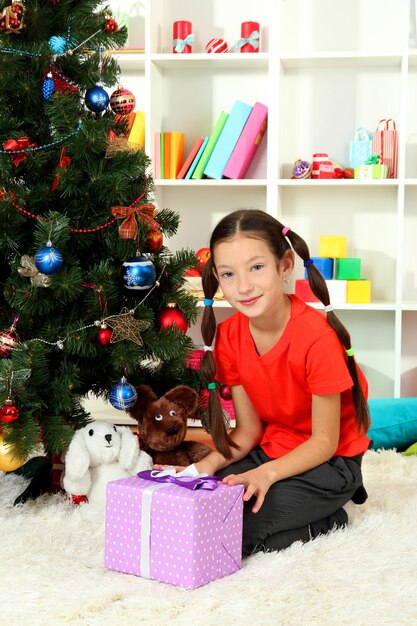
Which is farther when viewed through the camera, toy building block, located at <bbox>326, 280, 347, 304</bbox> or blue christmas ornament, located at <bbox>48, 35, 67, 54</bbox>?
toy building block, located at <bbox>326, 280, 347, 304</bbox>

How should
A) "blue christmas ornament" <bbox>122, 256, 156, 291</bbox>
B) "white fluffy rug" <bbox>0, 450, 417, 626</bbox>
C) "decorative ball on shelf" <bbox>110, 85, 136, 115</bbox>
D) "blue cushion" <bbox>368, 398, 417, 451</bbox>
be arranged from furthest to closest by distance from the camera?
"blue cushion" <bbox>368, 398, 417, 451</bbox>, "decorative ball on shelf" <bbox>110, 85, 136, 115</bbox>, "blue christmas ornament" <bbox>122, 256, 156, 291</bbox>, "white fluffy rug" <bbox>0, 450, 417, 626</bbox>

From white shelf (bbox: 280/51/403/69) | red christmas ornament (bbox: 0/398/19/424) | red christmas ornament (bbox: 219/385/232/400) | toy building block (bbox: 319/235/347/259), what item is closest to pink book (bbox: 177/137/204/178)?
white shelf (bbox: 280/51/403/69)

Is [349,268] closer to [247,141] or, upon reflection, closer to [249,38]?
[247,141]

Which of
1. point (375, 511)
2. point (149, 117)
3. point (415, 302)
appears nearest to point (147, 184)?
point (375, 511)

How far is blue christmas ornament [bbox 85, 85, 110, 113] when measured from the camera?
186cm

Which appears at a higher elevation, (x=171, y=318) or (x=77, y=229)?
(x=77, y=229)

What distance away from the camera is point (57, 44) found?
6.01 ft

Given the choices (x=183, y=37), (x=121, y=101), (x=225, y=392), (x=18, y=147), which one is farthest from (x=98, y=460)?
(x=183, y=37)

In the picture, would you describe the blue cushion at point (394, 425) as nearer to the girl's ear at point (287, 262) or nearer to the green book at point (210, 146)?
the girl's ear at point (287, 262)

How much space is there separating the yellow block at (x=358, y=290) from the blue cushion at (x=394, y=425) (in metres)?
0.54

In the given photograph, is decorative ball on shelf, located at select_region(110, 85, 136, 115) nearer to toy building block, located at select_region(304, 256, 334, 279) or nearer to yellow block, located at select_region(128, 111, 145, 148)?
yellow block, located at select_region(128, 111, 145, 148)

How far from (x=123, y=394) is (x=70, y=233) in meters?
0.37

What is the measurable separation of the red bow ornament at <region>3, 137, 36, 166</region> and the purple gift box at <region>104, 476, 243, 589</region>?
0.77 m

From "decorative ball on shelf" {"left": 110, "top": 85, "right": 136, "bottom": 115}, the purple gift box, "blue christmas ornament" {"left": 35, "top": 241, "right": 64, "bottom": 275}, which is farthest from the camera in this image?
"decorative ball on shelf" {"left": 110, "top": 85, "right": 136, "bottom": 115}
